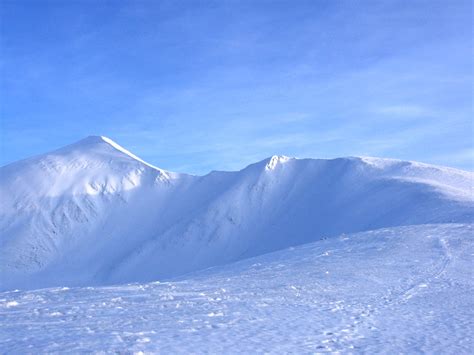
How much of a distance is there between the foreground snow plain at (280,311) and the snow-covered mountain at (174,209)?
26.0 m

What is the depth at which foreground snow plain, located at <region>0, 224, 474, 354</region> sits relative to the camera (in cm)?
1039

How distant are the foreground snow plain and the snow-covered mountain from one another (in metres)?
26.0

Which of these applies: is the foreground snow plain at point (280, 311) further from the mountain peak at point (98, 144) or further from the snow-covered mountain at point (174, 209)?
the mountain peak at point (98, 144)

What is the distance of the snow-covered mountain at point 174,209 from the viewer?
56.5 m

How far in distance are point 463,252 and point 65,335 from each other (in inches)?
714

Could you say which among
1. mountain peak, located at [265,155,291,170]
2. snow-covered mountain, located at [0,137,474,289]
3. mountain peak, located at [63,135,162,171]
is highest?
mountain peak, located at [63,135,162,171]

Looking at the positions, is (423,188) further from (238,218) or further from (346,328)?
(346,328)

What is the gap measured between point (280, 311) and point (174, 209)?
60.0 meters

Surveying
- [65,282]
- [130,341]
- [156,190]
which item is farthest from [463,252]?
[156,190]

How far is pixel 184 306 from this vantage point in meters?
14.8

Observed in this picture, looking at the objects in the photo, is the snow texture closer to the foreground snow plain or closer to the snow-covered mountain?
the foreground snow plain

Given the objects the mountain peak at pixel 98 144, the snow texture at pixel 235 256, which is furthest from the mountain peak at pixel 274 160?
the mountain peak at pixel 98 144

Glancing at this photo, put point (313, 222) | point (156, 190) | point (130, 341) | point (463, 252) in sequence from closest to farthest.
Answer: point (130, 341) → point (463, 252) → point (313, 222) → point (156, 190)

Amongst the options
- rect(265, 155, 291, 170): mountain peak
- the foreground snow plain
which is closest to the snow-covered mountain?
rect(265, 155, 291, 170): mountain peak
